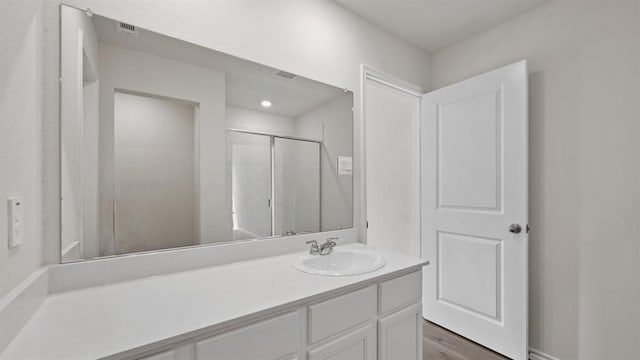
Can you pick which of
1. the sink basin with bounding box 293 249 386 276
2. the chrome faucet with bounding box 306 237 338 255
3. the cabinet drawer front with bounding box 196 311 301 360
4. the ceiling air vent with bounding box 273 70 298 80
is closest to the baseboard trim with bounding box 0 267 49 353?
the cabinet drawer front with bounding box 196 311 301 360

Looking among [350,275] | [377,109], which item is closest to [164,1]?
[350,275]

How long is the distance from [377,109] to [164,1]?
2112 mm

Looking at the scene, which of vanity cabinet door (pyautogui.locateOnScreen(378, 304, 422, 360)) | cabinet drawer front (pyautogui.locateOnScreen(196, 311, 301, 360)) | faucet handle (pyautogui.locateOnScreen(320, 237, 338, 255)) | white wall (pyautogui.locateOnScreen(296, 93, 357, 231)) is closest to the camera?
cabinet drawer front (pyautogui.locateOnScreen(196, 311, 301, 360))

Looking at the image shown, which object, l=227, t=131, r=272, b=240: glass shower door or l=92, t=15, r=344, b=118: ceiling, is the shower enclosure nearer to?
l=227, t=131, r=272, b=240: glass shower door

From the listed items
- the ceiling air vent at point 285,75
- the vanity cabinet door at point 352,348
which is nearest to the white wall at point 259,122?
the ceiling air vent at point 285,75

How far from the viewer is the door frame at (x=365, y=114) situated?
1967mm

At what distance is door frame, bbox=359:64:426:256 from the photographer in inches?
77.5

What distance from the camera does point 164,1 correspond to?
1223 millimetres

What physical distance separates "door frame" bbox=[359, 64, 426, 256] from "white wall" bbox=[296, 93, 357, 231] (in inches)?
4.1

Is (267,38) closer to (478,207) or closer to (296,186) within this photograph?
(296,186)

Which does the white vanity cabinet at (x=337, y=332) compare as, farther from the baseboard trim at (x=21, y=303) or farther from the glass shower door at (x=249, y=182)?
the glass shower door at (x=249, y=182)

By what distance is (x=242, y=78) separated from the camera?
58.5 inches

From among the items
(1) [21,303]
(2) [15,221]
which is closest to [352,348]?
(1) [21,303]

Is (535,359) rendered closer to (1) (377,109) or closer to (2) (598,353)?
(2) (598,353)
